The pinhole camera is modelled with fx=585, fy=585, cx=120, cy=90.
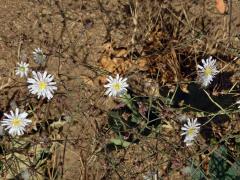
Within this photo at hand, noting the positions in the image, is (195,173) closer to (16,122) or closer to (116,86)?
(116,86)

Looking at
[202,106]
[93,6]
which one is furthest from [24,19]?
[202,106]

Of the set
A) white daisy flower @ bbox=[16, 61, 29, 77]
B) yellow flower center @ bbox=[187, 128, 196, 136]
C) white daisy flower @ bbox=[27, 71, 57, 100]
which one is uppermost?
white daisy flower @ bbox=[16, 61, 29, 77]

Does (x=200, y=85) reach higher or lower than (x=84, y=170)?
higher

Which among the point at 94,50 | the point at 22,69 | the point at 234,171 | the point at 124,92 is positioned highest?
the point at 94,50

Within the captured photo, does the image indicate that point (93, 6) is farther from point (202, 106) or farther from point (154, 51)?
point (202, 106)

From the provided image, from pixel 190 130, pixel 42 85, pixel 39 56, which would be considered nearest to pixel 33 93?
pixel 42 85

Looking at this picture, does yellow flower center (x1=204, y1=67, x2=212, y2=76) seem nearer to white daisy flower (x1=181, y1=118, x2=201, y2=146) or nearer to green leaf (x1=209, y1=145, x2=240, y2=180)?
white daisy flower (x1=181, y1=118, x2=201, y2=146)

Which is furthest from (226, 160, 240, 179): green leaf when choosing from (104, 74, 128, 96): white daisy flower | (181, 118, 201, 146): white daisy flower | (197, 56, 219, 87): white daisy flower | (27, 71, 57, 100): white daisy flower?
(27, 71, 57, 100): white daisy flower
